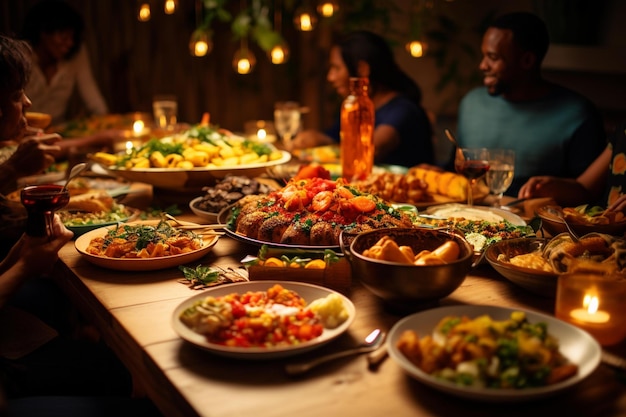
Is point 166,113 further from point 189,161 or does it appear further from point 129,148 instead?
point 189,161

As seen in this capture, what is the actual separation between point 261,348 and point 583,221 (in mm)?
1051

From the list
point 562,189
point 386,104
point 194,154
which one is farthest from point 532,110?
point 194,154

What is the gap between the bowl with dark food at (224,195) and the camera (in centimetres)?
212

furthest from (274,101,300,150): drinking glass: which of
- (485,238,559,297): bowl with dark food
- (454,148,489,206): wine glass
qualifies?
(485,238,559,297): bowl with dark food

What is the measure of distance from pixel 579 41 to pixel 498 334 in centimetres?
445

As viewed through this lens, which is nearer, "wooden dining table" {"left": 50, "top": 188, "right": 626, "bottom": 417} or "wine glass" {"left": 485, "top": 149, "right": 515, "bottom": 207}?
"wooden dining table" {"left": 50, "top": 188, "right": 626, "bottom": 417}

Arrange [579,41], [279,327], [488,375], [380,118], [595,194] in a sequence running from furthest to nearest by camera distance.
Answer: [579,41], [380,118], [595,194], [279,327], [488,375]

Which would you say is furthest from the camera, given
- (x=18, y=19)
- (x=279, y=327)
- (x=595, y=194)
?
(x=18, y=19)

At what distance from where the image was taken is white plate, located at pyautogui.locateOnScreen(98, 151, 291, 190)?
236cm

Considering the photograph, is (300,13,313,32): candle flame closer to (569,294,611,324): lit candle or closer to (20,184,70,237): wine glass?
(20,184,70,237): wine glass

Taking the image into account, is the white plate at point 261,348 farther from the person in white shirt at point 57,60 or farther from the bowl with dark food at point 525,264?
the person in white shirt at point 57,60

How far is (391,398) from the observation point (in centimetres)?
102

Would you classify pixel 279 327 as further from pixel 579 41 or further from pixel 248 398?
pixel 579 41

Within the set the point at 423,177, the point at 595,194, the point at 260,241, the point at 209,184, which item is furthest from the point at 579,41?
the point at 260,241
